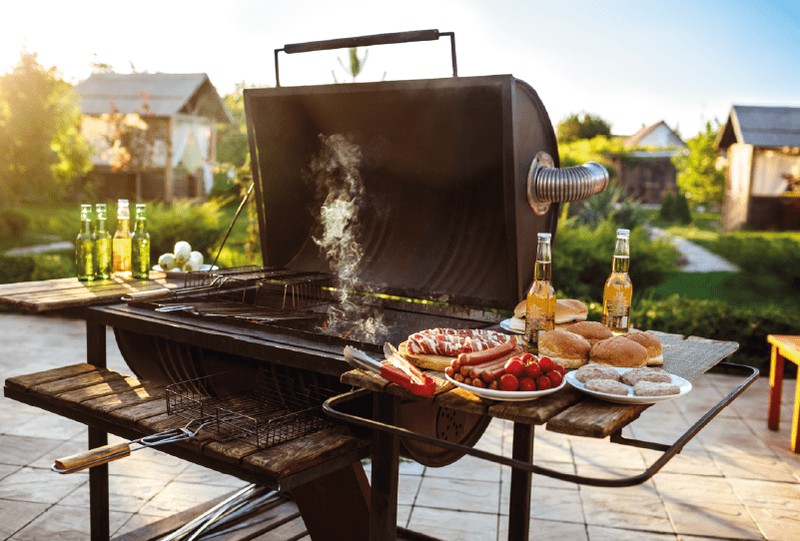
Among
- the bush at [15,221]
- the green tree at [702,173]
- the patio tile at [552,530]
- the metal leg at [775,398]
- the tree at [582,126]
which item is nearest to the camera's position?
the patio tile at [552,530]

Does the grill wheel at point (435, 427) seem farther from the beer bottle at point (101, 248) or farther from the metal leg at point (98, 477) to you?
the beer bottle at point (101, 248)

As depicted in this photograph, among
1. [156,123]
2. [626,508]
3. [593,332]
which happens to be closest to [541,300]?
[593,332]

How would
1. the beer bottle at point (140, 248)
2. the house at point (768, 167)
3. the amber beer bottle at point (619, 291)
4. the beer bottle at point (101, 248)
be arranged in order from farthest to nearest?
the house at point (768, 167)
the beer bottle at point (140, 248)
the beer bottle at point (101, 248)
the amber beer bottle at point (619, 291)

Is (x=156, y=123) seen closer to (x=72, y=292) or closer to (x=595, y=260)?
(x=595, y=260)

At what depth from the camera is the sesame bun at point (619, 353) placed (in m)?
2.04

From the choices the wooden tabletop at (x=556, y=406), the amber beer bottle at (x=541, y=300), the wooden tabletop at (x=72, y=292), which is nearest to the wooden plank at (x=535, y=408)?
the wooden tabletop at (x=556, y=406)

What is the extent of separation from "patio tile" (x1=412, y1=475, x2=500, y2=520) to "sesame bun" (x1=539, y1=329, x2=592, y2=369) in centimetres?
205

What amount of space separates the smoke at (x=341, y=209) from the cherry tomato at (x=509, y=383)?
1.65 metres

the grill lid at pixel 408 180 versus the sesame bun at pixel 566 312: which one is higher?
the grill lid at pixel 408 180

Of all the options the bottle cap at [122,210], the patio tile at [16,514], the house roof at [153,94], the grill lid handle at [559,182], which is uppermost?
the house roof at [153,94]

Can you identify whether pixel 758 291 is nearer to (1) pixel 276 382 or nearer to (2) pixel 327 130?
(2) pixel 327 130

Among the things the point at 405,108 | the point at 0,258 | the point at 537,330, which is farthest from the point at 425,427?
the point at 0,258

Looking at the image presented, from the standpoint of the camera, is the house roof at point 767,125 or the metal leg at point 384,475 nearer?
the metal leg at point 384,475

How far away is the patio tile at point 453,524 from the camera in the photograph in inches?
143
